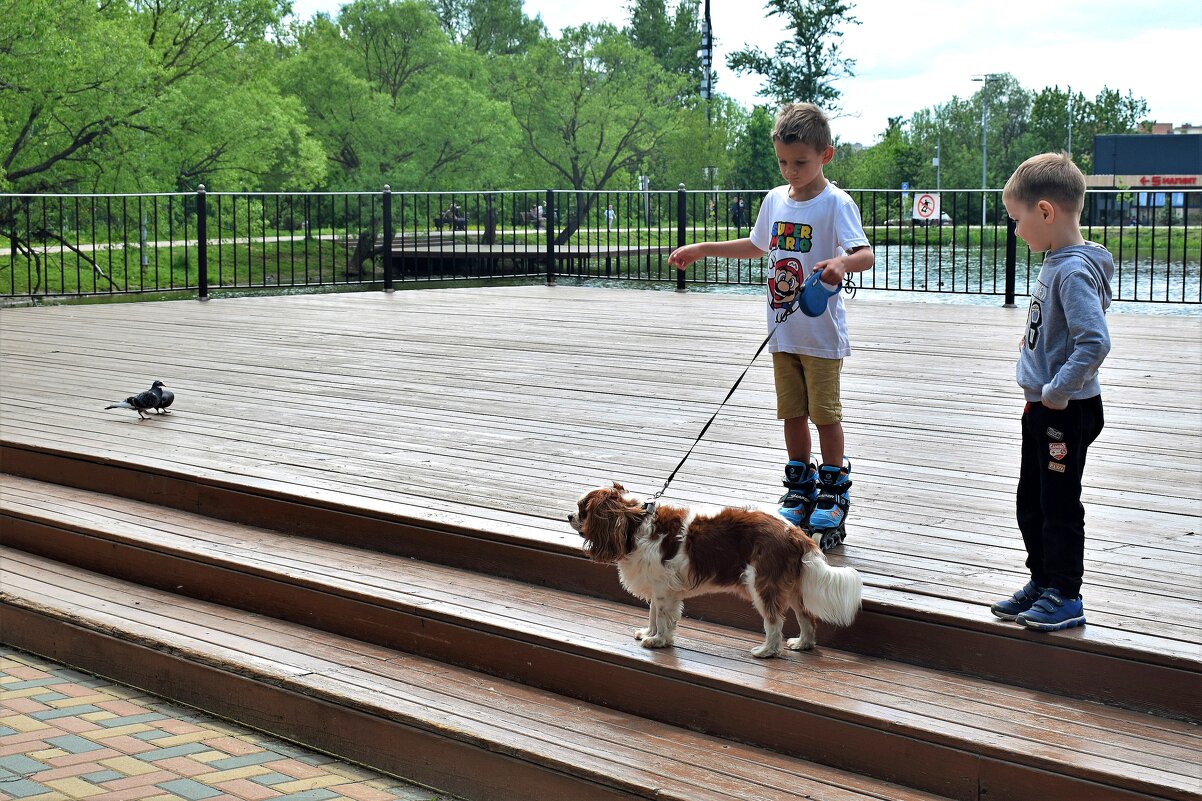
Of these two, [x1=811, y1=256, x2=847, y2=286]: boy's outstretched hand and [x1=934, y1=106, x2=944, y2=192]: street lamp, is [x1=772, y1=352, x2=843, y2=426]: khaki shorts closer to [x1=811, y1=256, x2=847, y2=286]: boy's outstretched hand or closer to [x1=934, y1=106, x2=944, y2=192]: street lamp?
[x1=811, y1=256, x2=847, y2=286]: boy's outstretched hand

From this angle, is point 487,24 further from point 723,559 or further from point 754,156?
point 723,559

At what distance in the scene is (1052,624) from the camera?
3.03m

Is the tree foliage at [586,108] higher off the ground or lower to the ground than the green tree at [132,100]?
higher

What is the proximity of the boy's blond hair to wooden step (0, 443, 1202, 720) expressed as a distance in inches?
41.8

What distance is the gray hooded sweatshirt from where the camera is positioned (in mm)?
2877

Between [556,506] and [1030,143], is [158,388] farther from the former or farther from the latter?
[1030,143]

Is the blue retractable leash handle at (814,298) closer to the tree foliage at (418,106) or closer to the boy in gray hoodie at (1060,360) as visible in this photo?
the boy in gray hoodie at (1060,360)

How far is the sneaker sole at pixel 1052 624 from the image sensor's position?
Answer: 3.03 metres

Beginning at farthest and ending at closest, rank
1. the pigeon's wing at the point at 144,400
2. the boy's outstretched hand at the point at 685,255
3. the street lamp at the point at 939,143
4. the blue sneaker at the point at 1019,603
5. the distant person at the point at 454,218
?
the street lamp at the point at 939,143, the distant person at the point at 454,218, the pigeon's wing at the point at 144,400, the boy's outstretched hand at the point at 685,255, the blue sneaker at the point at 1019,603

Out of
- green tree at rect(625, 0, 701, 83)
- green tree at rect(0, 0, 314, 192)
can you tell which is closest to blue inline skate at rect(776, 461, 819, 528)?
green tree at rect(0, 0, 314, 192)

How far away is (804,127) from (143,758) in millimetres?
2646

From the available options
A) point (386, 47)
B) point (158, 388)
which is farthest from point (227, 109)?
point (158, 388)

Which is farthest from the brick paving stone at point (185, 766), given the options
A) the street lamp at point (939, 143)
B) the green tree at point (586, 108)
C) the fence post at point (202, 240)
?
the street lamp at point (939, 143)

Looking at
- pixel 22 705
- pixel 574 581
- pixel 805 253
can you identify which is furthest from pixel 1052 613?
pixel 22 705
